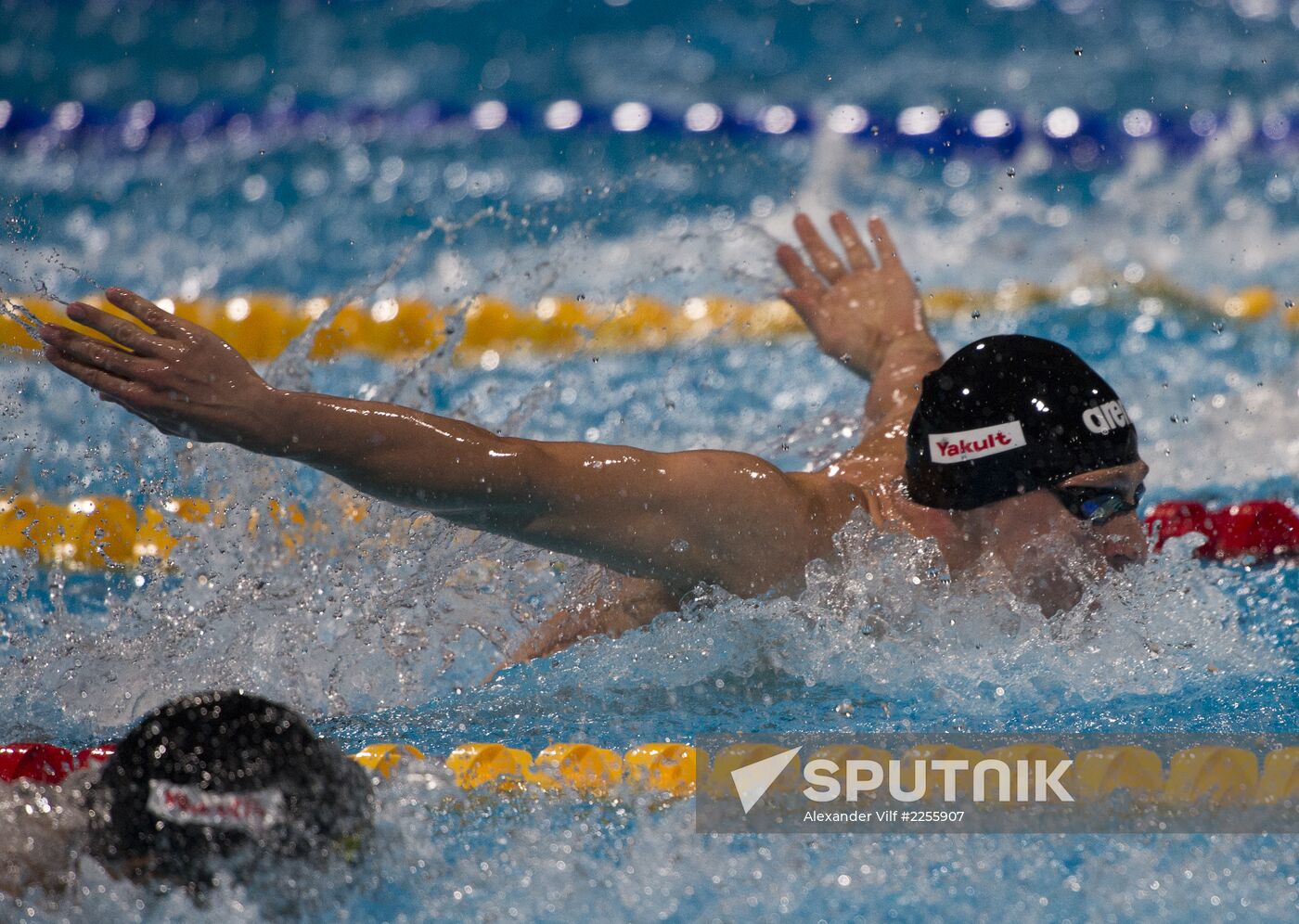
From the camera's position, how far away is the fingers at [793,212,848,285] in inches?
120

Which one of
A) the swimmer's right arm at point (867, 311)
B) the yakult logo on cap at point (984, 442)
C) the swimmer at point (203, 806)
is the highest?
the swimmer's right arm at point (867, 311)

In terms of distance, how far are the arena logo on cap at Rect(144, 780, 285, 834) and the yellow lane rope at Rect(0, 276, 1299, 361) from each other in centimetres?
312

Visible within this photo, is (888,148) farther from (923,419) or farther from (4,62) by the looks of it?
(4,62)

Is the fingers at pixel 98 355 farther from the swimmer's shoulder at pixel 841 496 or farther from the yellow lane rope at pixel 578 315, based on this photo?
the yellow lane rope at pixel 578 315

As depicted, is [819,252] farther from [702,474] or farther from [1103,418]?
[702,474]

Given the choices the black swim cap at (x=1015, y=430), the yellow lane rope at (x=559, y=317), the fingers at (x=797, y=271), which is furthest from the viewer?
the yellow lane rope at (x=559, y=317)

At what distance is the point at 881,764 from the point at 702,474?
17.7 inches

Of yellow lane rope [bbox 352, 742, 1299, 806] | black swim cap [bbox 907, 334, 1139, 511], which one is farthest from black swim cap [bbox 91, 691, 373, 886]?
black swim cap [bbox 907, 334, 1139, 511]

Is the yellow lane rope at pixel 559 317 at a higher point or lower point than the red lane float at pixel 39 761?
higher

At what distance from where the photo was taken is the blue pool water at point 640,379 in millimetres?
1523

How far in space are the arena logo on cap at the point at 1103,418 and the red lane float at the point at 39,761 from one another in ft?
4.59

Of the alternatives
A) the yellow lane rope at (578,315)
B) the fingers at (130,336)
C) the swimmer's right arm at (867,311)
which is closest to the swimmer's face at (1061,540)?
the swimmer's right arm at (867,311)

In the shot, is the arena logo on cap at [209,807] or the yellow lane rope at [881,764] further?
the yellow lane rope at [881,764]

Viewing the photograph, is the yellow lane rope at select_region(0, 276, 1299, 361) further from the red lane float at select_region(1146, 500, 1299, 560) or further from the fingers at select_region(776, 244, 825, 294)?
the red lane float at select_region(1146, 500, 1299, 560)
